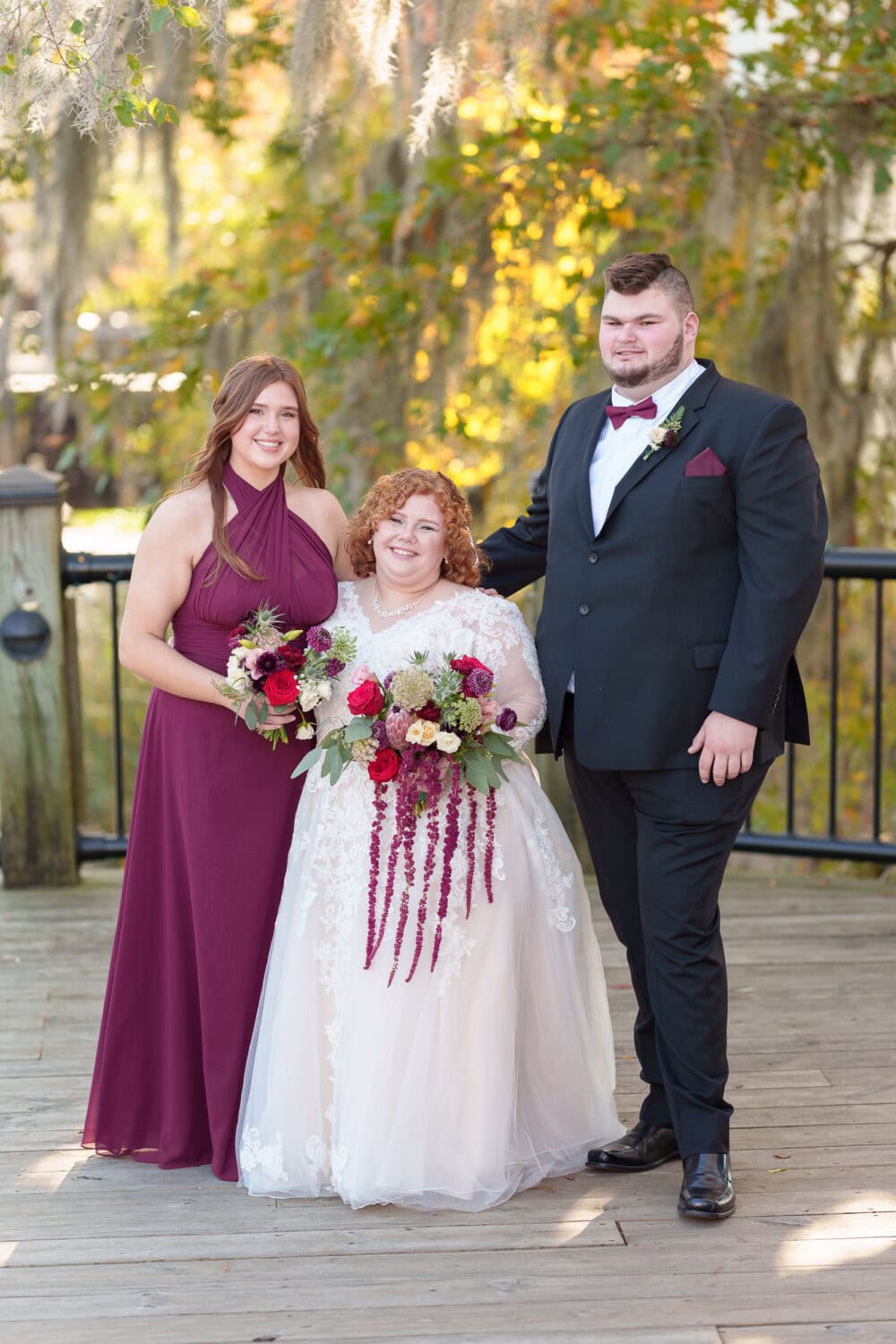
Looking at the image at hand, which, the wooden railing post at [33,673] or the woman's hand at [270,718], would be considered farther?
the wooden railing post at [33,673]

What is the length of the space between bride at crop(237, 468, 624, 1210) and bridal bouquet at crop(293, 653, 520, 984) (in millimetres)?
24

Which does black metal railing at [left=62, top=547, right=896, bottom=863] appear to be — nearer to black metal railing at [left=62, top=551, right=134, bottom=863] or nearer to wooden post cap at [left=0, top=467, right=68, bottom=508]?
black metal railing at [left=62, top=551, right=134, bottom=863]

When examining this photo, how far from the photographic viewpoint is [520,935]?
9.81ft

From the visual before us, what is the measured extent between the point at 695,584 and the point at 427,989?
37.3 inches

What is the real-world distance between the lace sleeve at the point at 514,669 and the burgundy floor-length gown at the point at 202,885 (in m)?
0.36

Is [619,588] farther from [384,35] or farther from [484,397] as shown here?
[484,397]

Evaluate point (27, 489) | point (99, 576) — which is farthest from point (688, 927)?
point (27, 489)

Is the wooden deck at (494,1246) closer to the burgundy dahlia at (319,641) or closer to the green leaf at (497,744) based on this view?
the green leaf at (497,744)

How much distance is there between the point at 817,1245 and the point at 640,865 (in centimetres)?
76

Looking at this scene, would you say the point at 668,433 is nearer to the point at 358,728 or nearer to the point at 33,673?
the point at 358,728

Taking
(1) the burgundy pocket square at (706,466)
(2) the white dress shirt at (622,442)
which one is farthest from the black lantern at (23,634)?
(1) the burgundy pocket square at (706,466)

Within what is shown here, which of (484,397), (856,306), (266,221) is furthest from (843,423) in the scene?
(266,221)

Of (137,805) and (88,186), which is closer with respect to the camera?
(137,805)

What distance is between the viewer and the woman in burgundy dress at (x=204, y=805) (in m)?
3.09
